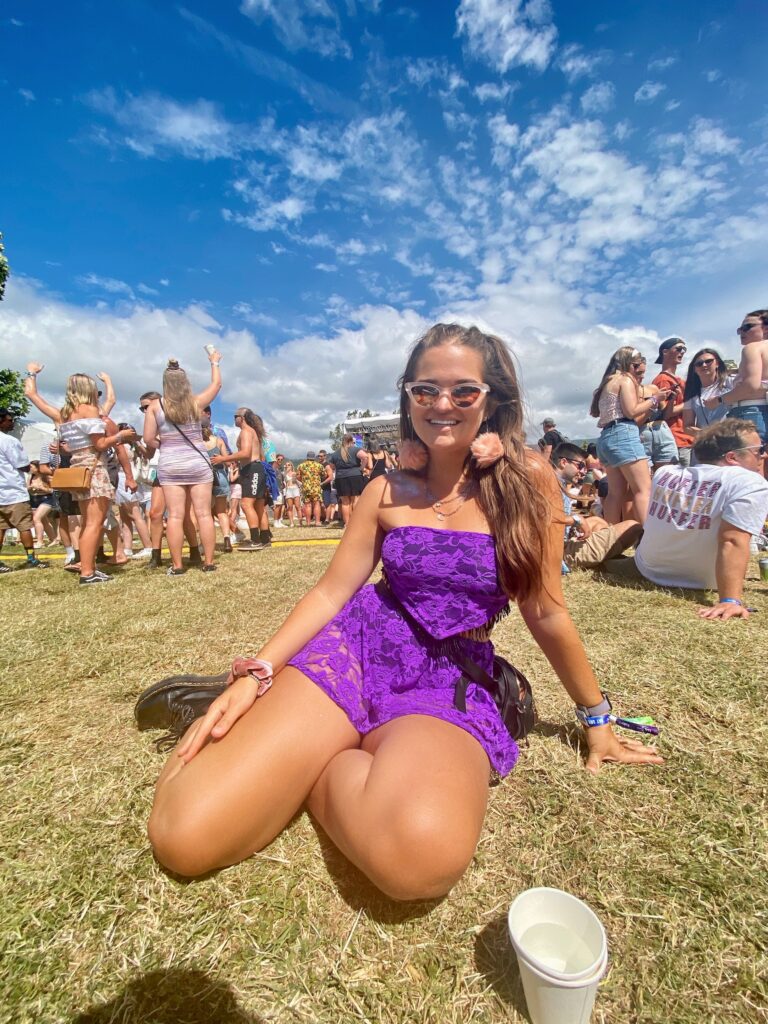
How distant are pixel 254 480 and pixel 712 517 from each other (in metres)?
6.59

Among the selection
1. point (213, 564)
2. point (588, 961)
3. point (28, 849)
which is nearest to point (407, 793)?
point (588, 961)

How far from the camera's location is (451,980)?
1.17m

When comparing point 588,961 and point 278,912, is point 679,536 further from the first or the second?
point 278,912

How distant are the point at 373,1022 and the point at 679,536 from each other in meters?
4.14

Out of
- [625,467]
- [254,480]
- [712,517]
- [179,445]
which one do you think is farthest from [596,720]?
[254,480]

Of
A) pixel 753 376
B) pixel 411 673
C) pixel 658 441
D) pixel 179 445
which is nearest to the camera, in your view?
pixel 411 673

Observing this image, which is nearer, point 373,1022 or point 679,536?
point 373,1022

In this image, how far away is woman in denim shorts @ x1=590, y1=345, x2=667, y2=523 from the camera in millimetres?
5043

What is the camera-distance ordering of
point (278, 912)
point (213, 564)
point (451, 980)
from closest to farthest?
point (451, 980), point (278, 912), point (213, 564)

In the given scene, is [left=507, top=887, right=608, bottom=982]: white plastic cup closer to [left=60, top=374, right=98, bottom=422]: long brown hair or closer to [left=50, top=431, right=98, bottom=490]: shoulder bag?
[left=50, top=431, right=98, bottom=490]: shoulder bag

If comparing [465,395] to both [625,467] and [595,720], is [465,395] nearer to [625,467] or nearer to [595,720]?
[595,720]

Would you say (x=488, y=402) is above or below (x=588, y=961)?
above

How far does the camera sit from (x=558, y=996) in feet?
3.15

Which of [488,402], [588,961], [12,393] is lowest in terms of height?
[588,961]
